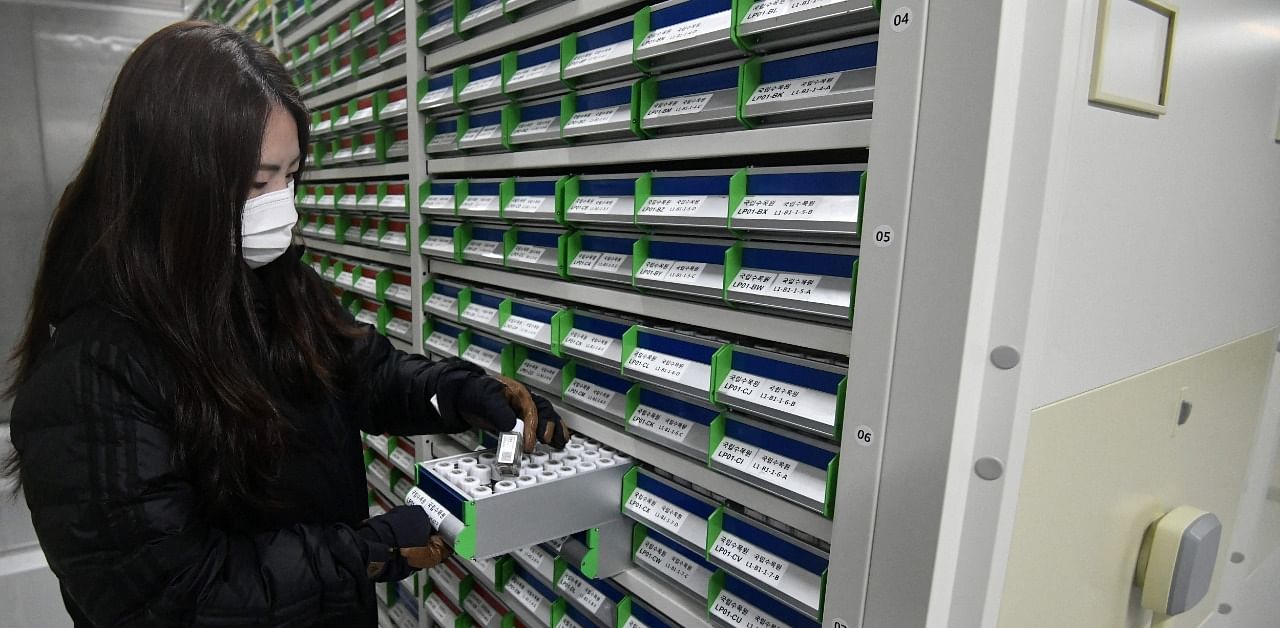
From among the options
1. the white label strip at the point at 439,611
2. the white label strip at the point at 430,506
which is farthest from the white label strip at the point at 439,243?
the white label strip at the point at 439,611

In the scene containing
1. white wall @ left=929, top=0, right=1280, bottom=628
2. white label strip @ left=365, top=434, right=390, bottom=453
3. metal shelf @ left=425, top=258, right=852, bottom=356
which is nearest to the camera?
white wall @ left=929, top=0, right=1280, bottom=628

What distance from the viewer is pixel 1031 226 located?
71 cm

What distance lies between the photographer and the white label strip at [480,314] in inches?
63.6

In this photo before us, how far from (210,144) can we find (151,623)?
2.29 ft

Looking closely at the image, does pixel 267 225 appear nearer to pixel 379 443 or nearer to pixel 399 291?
pixel 399 291

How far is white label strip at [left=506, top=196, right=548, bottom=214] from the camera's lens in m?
1.40

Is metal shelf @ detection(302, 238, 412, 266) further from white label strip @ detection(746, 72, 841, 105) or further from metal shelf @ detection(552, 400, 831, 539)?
white label strip @ detection(746, 72, 841, 105)

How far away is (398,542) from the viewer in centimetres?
116

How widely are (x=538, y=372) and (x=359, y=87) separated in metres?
1.24

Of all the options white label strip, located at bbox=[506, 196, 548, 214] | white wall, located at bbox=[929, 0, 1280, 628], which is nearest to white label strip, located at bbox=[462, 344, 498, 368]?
white label strip, located at bbox=[506, 196, 548, 214]

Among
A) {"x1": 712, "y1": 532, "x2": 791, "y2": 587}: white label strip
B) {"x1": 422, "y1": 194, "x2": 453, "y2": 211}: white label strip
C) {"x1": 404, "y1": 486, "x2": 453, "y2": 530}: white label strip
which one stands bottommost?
{"x1": 404, "y1": 486, "x2": 453, "y2": 530}: white label strip

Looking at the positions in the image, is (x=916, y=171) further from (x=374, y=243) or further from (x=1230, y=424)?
(x=374, y=243)

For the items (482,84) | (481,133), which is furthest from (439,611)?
(482,84)

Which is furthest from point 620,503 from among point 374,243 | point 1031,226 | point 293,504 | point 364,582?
point 374,243
